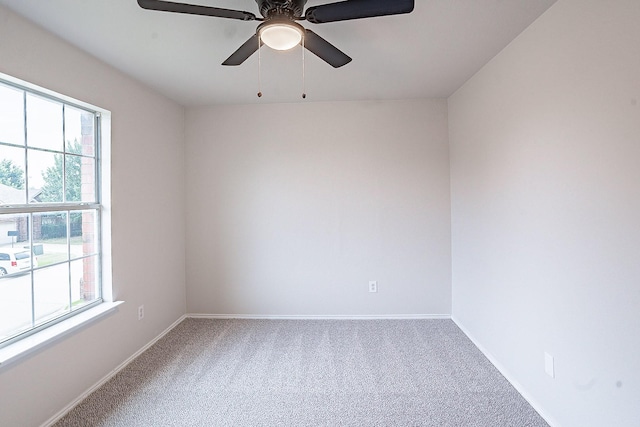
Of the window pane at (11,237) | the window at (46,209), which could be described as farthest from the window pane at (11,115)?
the window pane at (11,237)

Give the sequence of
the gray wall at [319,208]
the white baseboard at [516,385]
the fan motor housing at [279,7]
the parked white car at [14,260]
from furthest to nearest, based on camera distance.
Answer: the gray wall at [319,208], the white baseboard at [516,385], the parked white car at [14,260], the fan motor housing at [279,7]

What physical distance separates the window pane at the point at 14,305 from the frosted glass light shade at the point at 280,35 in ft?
6.44

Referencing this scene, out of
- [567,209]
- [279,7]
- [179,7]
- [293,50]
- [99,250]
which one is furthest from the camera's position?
[99,250]

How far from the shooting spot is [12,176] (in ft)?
6.00

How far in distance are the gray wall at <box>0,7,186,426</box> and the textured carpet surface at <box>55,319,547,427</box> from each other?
21cm

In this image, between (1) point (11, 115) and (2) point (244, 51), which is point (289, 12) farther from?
(1) point (11, 115)

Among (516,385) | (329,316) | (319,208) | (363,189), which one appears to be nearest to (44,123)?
(319,208)

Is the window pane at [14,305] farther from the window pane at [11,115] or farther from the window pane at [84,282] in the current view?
the window pane at [11,115]

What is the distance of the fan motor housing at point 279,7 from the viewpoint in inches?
58.1

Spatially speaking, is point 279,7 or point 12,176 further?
point 12,176

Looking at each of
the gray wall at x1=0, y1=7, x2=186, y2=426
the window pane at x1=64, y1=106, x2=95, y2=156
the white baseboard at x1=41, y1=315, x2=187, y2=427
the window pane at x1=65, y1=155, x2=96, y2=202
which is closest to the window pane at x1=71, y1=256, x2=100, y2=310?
the gray wall at x1=0, y1=7, x2=186, y2=426

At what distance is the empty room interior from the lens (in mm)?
1562

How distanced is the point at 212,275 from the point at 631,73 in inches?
143

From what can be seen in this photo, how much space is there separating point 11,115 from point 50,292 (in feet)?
3.65
